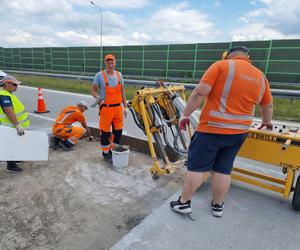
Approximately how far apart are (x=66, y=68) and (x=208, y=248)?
2552 cm

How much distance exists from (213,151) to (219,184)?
414 millimetres

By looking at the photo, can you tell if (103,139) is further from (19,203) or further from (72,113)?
(19,203)

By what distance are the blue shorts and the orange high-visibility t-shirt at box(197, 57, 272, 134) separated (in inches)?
2.8

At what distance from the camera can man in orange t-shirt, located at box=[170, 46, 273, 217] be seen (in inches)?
95.0

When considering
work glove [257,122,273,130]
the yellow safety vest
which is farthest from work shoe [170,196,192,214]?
the yellow safety vest

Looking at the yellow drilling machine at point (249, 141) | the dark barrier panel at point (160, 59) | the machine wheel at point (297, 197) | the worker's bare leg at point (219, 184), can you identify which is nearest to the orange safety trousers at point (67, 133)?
the yellow drilling machine at point (249, 141)

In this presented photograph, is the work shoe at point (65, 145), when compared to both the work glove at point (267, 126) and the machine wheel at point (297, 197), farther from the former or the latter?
the machine wheel at point (297, 197)

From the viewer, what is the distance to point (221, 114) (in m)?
2.51

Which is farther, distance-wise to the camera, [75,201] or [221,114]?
[75,201]

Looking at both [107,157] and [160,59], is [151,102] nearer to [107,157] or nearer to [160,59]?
[107,157]

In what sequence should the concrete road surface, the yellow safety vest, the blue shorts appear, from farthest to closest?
1. the yellow safety vest
2. the blue shorts
3. the concrete road surface

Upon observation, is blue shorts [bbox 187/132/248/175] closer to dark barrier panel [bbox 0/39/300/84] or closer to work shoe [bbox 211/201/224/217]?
work shoe [bbox 211/201/224/217]

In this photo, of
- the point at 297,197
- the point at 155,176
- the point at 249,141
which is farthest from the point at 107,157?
the point at 297,197

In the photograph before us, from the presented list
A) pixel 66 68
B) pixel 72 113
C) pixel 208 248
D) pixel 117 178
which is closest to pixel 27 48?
pixel 66 68
